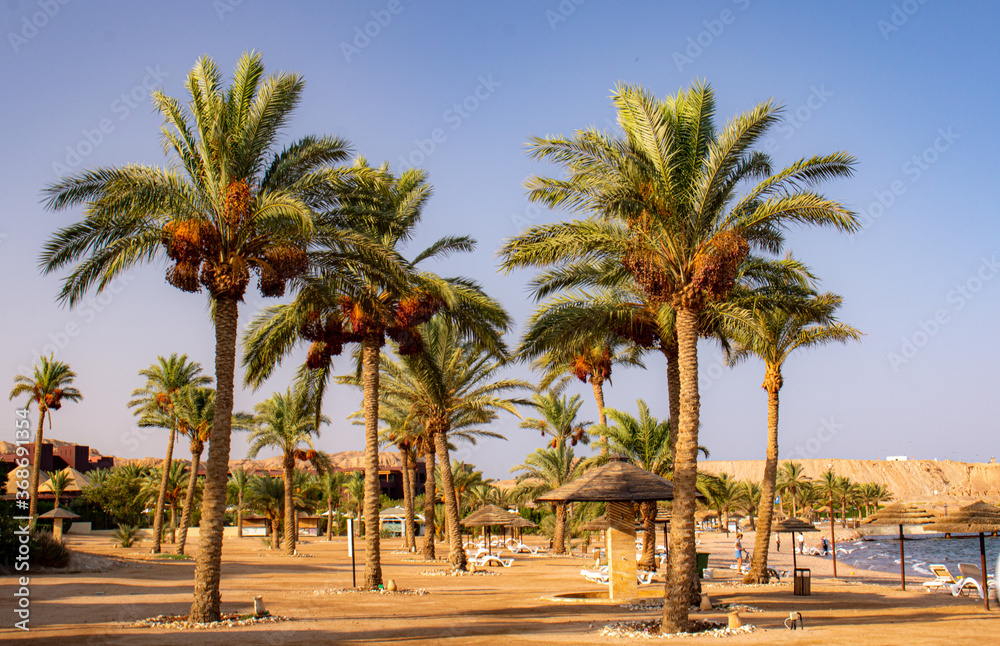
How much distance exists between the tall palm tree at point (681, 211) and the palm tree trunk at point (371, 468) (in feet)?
26.7

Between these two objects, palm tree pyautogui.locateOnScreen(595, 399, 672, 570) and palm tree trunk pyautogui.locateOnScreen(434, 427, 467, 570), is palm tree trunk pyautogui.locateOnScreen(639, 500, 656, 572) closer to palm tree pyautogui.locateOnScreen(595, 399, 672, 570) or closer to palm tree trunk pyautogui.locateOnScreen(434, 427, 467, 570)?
palm tree pyautogui.locateOnScreen(595, 399, 672, 570)

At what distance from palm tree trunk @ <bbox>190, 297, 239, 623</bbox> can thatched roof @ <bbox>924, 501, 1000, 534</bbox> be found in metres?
14.9

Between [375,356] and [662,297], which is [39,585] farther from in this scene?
[662,297]

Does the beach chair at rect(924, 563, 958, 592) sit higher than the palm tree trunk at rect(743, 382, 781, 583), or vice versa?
the palm tree trunk at rect(743, 382, 781, 583)

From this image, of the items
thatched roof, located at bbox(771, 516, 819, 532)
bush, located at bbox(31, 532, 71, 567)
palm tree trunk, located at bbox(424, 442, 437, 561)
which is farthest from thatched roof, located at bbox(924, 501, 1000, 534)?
bush, located at bbox(31, 532, 71, 567)

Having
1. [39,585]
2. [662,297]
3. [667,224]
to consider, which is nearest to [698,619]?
[662,297]

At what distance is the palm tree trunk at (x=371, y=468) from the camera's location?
2059 cm

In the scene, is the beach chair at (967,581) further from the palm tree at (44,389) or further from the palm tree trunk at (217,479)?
the palm tree at (44,389)

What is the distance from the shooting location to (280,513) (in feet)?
179

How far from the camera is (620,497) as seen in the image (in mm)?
16484

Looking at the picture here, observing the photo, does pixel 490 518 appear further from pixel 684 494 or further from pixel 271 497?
pixel 271 497

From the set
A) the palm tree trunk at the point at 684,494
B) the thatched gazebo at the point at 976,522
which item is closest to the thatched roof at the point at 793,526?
the thatched gazebo at the point at 976,522

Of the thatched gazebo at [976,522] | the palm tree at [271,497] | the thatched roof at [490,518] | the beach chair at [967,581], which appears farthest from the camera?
the palm tree at [271,497]

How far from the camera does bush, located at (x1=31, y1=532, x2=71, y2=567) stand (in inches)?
1093
